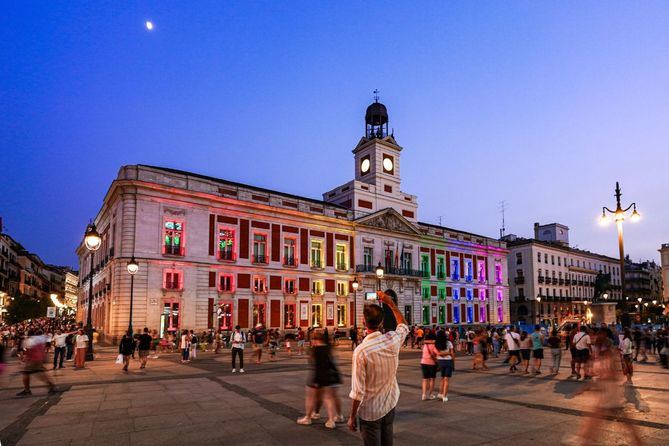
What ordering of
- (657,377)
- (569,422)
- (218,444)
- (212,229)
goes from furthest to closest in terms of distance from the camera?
1. (212,229)
2. (657,377)
3. (569,422)
4. (218,444)

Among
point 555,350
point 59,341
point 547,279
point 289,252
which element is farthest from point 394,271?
point 59,341

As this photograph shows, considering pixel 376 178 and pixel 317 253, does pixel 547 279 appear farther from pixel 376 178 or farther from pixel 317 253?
pixel 317 253

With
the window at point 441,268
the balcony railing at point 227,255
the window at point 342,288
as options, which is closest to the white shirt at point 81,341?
the balcony railing at point 227,255

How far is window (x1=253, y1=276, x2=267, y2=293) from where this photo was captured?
130ft

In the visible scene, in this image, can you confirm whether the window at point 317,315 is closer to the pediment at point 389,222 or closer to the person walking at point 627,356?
the pediment at point 389,222

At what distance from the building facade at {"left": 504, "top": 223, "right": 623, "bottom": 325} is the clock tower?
2780 cm

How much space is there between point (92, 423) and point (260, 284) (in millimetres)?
31261

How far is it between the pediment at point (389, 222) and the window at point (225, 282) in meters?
15.5

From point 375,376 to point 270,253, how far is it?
3706 centimetres

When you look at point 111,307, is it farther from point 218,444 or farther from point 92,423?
point 218,444

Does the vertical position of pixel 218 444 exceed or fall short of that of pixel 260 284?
it falls short

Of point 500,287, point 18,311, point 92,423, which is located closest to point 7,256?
point 18,311

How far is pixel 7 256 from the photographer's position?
74438 millimetres

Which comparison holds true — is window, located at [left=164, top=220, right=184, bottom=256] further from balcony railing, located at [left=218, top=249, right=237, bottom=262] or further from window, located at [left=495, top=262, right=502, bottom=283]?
window, located at [left=495, top=262, right=502, bottom=283]
